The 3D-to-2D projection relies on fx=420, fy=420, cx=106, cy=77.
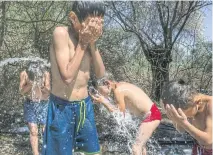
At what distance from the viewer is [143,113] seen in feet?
13.1

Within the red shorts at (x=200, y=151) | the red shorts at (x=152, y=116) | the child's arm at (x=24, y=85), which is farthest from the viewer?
the child's arm at (x=24, y=85)

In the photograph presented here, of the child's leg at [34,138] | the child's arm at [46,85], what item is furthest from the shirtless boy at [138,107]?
the child's leg at [34,138]

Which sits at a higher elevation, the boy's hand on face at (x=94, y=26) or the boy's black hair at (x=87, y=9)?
the boy's black hair at (x=87, y=9)

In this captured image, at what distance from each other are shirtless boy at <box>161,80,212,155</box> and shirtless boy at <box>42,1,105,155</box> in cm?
55

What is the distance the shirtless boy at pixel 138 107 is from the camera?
3.82 m

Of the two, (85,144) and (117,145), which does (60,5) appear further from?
(85,144)

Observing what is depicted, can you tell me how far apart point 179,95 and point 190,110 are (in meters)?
0.14

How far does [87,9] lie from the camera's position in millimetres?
2660

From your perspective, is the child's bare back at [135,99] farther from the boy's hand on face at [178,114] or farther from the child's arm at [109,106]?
the boy's hand on face at [178,114]

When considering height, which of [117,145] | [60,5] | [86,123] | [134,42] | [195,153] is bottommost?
[117,145]

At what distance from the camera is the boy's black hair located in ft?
8.72

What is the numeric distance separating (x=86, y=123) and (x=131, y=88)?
1.31m

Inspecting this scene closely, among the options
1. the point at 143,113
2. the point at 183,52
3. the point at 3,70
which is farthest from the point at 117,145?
the point at 183,52

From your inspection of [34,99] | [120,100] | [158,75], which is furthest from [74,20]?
[158,75]
